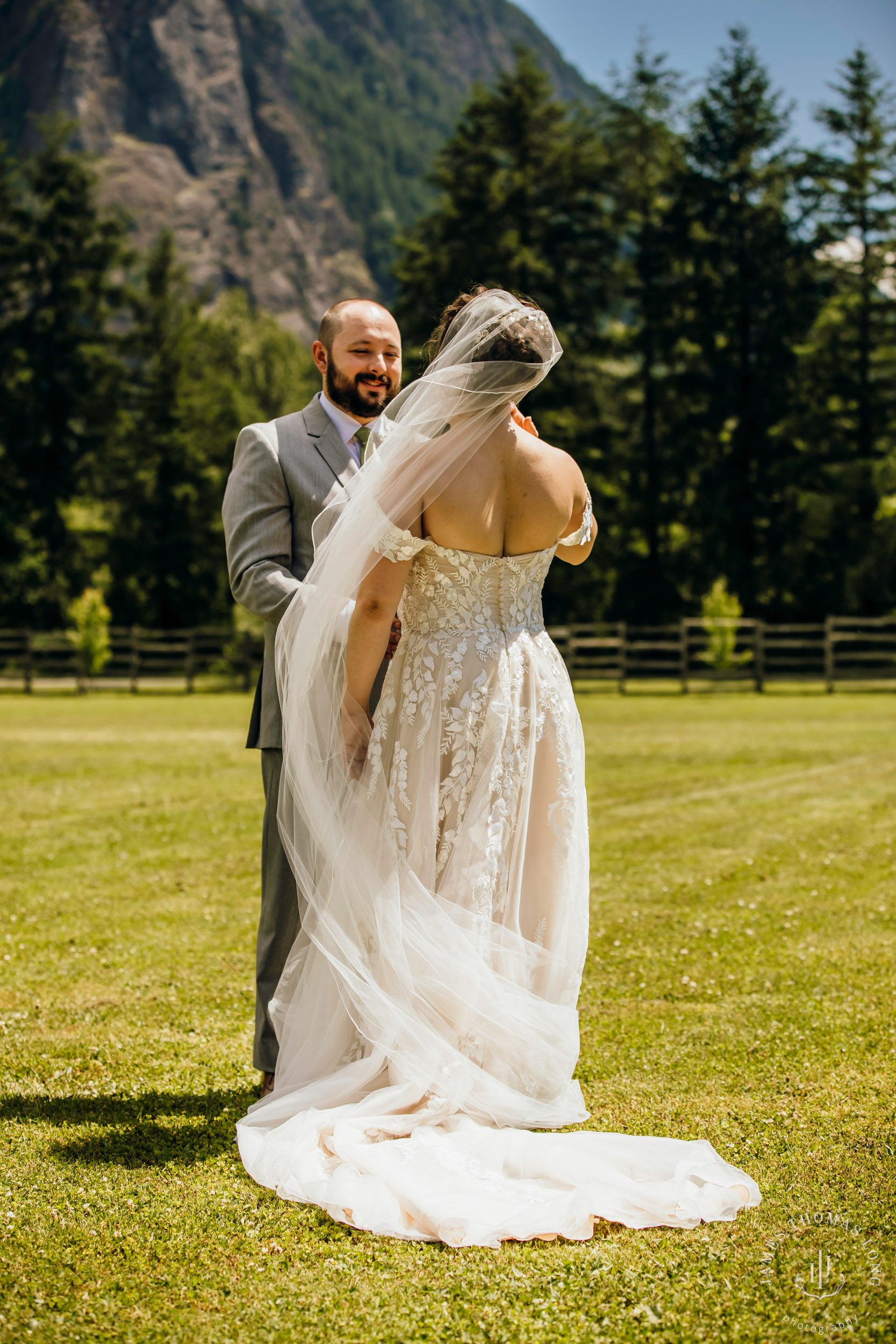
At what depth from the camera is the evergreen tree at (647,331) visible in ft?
127

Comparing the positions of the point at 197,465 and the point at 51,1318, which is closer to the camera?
the point at 51,1318

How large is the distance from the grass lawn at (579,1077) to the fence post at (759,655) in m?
18.0

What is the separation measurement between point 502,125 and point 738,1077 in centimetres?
3903

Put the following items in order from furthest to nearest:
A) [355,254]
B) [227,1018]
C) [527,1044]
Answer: [355,254] → [227,1018] → [527,1044]

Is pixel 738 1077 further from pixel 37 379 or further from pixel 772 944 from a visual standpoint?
pixel 37 379

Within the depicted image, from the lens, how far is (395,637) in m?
3.79

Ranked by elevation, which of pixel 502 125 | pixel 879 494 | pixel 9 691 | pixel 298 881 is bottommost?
pixel 9 691

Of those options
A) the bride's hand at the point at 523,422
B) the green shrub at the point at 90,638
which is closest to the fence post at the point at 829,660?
the green shrub at the point at 90,638

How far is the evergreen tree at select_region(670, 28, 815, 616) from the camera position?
1499 inches

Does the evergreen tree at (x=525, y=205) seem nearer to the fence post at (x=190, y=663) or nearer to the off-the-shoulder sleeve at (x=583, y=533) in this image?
the fence post at (x=190, y=663)

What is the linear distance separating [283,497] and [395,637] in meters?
0.63

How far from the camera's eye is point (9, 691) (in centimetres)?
3225

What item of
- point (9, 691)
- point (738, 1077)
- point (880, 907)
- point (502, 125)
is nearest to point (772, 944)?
point (880, 907)

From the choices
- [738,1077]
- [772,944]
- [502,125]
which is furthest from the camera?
[502,125]
